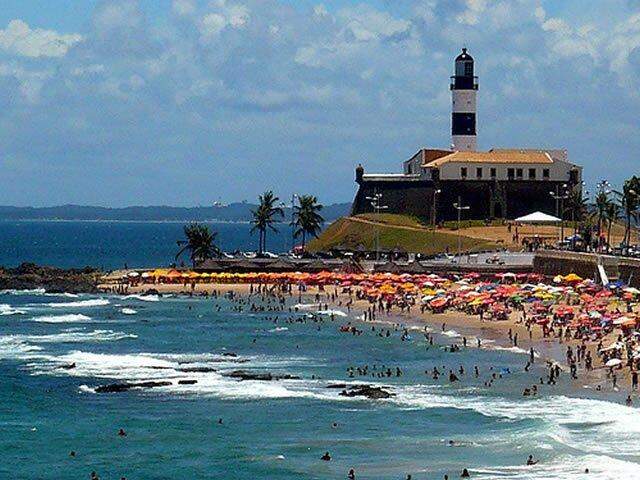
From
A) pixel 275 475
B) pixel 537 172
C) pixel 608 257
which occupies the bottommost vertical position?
pixel 275 475

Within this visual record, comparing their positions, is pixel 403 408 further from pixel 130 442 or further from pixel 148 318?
pixel 148 318

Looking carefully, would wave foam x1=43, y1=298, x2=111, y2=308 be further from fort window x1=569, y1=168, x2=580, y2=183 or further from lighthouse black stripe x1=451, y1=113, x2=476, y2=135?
lighthouse black stripe x1=451, y1=113, x2=476, y2=135

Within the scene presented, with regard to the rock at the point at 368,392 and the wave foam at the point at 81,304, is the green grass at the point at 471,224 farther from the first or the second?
the rock at the point at 368,392

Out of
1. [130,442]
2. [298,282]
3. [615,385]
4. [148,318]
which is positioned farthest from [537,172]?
[130,442]

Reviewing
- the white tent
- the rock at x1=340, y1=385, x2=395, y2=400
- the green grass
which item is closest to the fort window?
the green grass

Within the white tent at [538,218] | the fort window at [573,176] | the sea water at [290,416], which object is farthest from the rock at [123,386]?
the fort window at [573,176]
